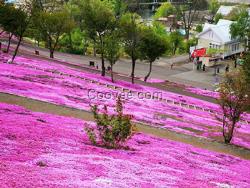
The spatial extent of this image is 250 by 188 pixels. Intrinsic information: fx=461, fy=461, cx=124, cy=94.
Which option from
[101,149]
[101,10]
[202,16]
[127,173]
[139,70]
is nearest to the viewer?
[127,173]

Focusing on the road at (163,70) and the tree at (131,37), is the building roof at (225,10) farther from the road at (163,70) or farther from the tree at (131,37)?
the tree at (131,37)

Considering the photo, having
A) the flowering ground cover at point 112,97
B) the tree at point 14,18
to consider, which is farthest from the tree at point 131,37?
the tree at point 14,18

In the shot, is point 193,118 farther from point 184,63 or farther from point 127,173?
point 184,63

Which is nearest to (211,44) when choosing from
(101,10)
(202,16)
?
(101,10)

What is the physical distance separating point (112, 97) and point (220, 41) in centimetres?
7047

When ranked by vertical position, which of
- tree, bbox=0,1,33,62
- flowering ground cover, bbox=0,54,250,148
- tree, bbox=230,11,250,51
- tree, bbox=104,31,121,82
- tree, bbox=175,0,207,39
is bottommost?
flowering ground cover, bbox=0,54,250,148

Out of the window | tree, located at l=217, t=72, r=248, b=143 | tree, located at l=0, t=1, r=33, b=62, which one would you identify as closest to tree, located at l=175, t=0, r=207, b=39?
the window

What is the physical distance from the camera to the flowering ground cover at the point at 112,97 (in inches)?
1661

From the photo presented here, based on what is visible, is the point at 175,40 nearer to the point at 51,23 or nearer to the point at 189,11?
the point at 189,11

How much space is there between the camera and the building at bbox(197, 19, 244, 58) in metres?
114

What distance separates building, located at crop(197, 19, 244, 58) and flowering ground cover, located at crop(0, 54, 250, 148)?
55.4 meters

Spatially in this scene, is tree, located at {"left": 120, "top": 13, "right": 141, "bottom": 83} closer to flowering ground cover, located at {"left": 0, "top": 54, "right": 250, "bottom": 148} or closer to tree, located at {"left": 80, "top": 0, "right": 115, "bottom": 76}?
tree, located at {"left": 80, "top": 0, "right": 115, "bottom": 76}

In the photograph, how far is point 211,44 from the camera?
117m

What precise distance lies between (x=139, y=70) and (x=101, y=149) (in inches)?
2676
